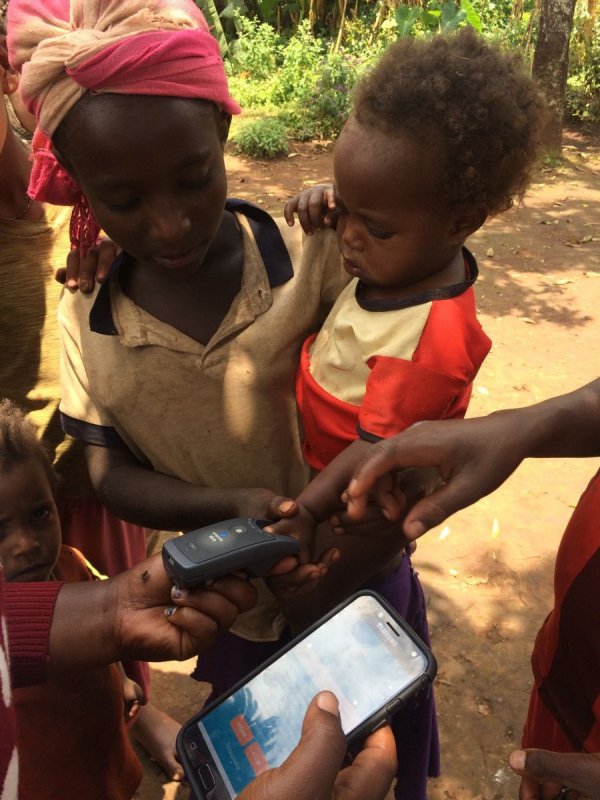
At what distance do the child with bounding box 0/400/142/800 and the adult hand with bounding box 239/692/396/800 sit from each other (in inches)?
31.1

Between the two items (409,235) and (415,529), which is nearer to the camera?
(415,529)

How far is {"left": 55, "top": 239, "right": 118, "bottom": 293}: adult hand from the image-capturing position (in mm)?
1554

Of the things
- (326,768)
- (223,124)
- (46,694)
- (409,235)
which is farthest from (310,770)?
(223,124)

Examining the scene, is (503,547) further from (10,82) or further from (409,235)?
(10,82)

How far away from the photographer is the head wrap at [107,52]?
3.99ft

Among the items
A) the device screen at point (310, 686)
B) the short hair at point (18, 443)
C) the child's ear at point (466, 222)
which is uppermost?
the child's ear at point (466, 222)

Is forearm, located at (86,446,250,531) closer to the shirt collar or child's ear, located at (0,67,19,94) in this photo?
the shirt collar

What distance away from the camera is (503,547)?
341 centimetres

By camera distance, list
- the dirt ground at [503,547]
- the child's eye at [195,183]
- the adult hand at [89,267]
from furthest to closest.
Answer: the dirt ground at [503,547], the adult hand at [89,267], the child's eye at [195,183]

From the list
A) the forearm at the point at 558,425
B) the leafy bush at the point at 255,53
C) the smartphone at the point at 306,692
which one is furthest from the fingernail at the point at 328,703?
the leafy bush at the point at 255,53

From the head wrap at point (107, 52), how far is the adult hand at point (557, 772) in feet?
4.94

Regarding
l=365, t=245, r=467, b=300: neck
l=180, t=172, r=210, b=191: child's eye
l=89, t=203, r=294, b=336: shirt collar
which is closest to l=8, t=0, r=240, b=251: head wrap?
l=180, t=172, r=210, b=191: child's eye

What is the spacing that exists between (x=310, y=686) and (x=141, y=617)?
40 cm

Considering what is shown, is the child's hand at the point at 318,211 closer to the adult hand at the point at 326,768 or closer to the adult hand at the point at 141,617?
the adult hand at the point at 141,617
